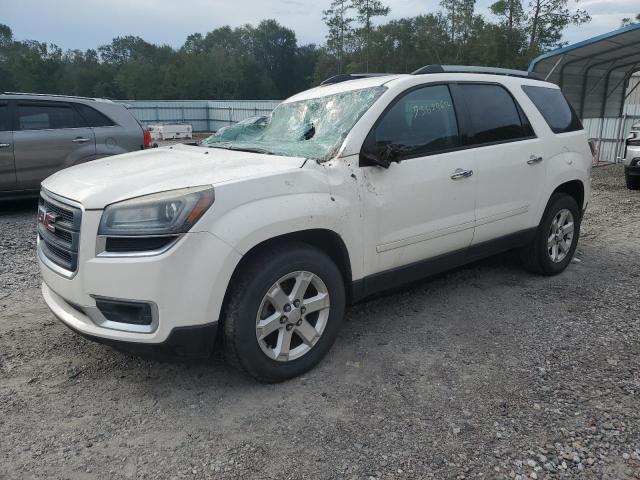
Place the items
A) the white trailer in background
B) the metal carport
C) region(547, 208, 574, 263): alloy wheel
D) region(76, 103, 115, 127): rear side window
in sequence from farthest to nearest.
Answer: the white trailer in background, the metal carport, region(76, 103, 115, 127): rear side window, region(547, 208, 574, 263): alloy wheel

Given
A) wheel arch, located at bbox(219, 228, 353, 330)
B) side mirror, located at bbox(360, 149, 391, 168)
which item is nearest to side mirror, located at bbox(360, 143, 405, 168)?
side mirror, located at bbox(360, 149, 391, 168)

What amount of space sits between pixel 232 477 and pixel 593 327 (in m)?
2.94

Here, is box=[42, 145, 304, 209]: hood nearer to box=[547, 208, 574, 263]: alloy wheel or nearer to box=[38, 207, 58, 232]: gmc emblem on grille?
box=[38, 207, 58, 232]: gmc emblem on grille

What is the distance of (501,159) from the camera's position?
4.28 meters

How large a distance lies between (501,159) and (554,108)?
1.21 m

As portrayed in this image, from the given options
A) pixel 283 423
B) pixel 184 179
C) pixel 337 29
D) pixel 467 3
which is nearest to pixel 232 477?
pixel 283 423

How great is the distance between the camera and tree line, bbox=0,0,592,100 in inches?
1732

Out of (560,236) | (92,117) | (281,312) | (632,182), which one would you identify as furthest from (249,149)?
(632,182)

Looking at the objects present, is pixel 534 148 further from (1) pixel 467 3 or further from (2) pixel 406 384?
(1) pixel 467 3

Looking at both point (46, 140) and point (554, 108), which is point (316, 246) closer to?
point (554, 108)

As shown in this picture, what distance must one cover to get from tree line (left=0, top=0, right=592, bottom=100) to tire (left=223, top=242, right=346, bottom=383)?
144 ft

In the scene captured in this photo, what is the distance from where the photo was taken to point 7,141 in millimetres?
7398

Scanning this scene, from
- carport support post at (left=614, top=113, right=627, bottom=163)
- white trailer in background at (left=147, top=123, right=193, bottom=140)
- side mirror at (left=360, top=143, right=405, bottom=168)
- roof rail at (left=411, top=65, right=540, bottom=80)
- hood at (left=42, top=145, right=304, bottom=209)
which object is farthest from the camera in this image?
white trailer in background at (left=147, top=123, right=193, bottom=140)

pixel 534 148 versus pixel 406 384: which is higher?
pixel 534 148
